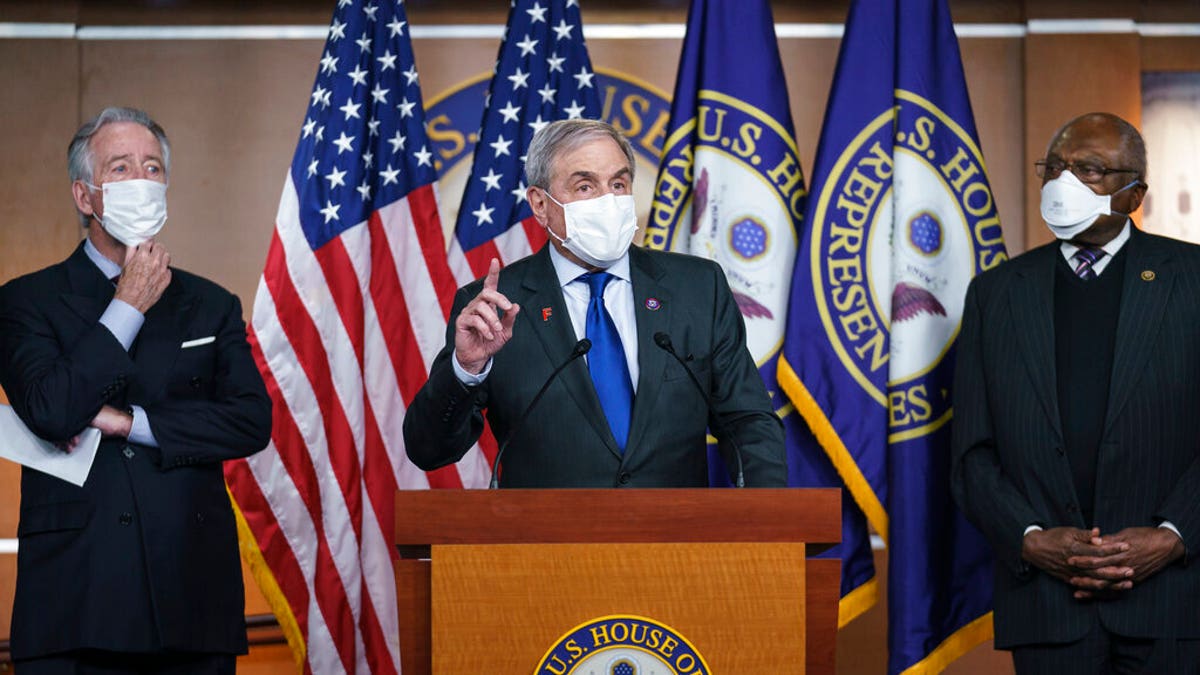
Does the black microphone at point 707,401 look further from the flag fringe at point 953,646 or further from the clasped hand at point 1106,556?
the flag fringe at point 953,646

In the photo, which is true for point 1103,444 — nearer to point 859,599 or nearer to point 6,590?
point 859,599

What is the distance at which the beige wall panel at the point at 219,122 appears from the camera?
206 inches

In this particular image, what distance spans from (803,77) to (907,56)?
1.34m

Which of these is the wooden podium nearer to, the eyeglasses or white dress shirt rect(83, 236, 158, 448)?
white dress shirt rect(83, 236, 158, 448)

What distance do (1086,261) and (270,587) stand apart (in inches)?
93.3

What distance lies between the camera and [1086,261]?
344cm

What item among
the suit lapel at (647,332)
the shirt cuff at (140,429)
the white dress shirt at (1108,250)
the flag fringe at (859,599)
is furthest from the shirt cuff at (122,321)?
the white dress shirt at (1108,250)

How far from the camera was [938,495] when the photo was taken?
3814 millimetres

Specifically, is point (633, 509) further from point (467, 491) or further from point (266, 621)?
point (266, 621)

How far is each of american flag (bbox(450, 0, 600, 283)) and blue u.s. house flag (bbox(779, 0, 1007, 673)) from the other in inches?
32.1

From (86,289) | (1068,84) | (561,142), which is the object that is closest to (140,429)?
(86,289)

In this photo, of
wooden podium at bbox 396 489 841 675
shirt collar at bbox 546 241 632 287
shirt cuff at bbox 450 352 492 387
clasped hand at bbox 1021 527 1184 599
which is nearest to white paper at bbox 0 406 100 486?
shirt cuff at bbox 450 352 492 387

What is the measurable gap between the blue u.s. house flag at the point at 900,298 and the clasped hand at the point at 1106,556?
0.65 metres

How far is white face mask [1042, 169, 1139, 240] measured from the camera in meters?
3.39
